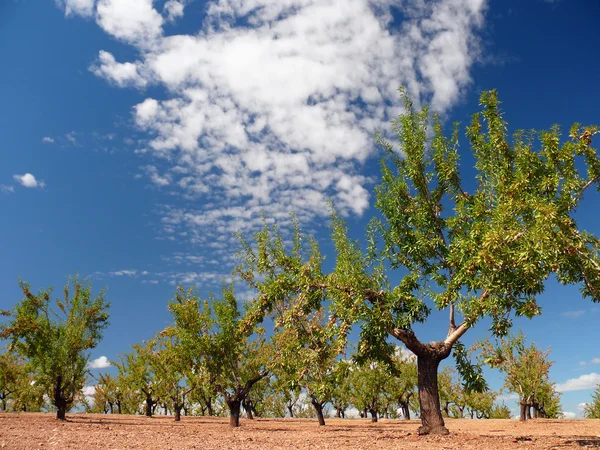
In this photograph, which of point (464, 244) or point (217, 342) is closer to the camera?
point (464, 244)

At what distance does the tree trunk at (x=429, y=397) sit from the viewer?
21.5m

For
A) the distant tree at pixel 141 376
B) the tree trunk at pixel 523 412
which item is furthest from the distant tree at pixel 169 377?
the tree trunk at pixel 523 412

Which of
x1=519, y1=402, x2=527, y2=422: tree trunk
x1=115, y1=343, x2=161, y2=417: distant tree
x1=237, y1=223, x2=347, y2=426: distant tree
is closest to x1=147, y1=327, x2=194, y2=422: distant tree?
x1=115, y1=343, x2=161, y2=417: distant tree

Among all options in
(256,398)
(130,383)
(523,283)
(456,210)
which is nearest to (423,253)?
(456,210)

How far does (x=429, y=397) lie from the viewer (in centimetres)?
2192

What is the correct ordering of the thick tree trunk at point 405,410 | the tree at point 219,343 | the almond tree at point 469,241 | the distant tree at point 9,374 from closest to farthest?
the almond tree at point 469,241
the tree at point 219,343
the distant tree at point 9,374
the thick tree trunk at point 405,410

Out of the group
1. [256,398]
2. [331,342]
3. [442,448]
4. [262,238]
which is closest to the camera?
[442,448]

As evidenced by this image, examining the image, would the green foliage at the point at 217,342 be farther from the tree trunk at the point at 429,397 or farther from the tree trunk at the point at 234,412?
the tree trunk at the point at 429,397

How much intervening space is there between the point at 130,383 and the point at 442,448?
50.6m

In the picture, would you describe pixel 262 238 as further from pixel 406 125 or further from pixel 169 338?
pixel 169 338

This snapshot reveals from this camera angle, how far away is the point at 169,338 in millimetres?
54531

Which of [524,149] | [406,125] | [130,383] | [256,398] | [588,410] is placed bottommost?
[588,410]

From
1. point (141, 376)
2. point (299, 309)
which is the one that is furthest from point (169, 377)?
point (299, 309)

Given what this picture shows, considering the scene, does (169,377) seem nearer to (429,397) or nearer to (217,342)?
(217,342)
